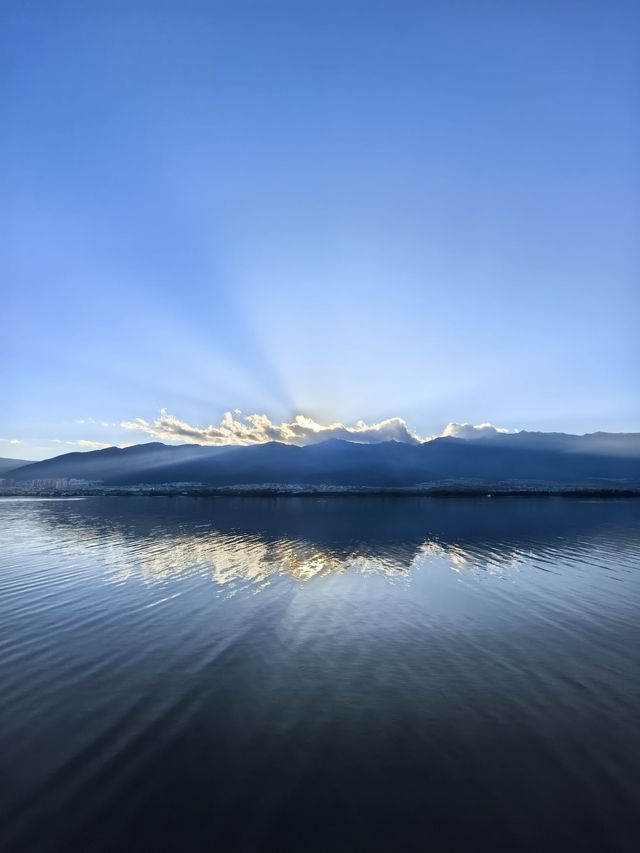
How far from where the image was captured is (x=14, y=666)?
16.5m

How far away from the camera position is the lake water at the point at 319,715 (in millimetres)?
8734

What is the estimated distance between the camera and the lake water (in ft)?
28.7

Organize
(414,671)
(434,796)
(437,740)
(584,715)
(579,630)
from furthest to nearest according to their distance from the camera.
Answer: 1. (579,630)
2. (414,671)
3. (584,715)
4. (437,740)
5. (434,796)

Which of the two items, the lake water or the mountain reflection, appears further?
the mountain reflection

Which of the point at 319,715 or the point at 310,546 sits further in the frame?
the point at 310,546

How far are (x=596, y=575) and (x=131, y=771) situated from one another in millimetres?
33628

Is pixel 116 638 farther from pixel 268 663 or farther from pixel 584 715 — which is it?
pixel 584 715

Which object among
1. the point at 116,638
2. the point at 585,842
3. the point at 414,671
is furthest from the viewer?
the point at 116,638

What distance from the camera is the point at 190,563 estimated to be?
1459 inches

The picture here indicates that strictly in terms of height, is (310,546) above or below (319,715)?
above

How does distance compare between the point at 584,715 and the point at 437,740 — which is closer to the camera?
the point at 437,740

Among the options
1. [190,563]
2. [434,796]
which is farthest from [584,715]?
[190,563]

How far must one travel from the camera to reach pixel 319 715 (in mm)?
12969

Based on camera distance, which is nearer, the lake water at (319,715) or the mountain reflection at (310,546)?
the lake water at (319,715)
